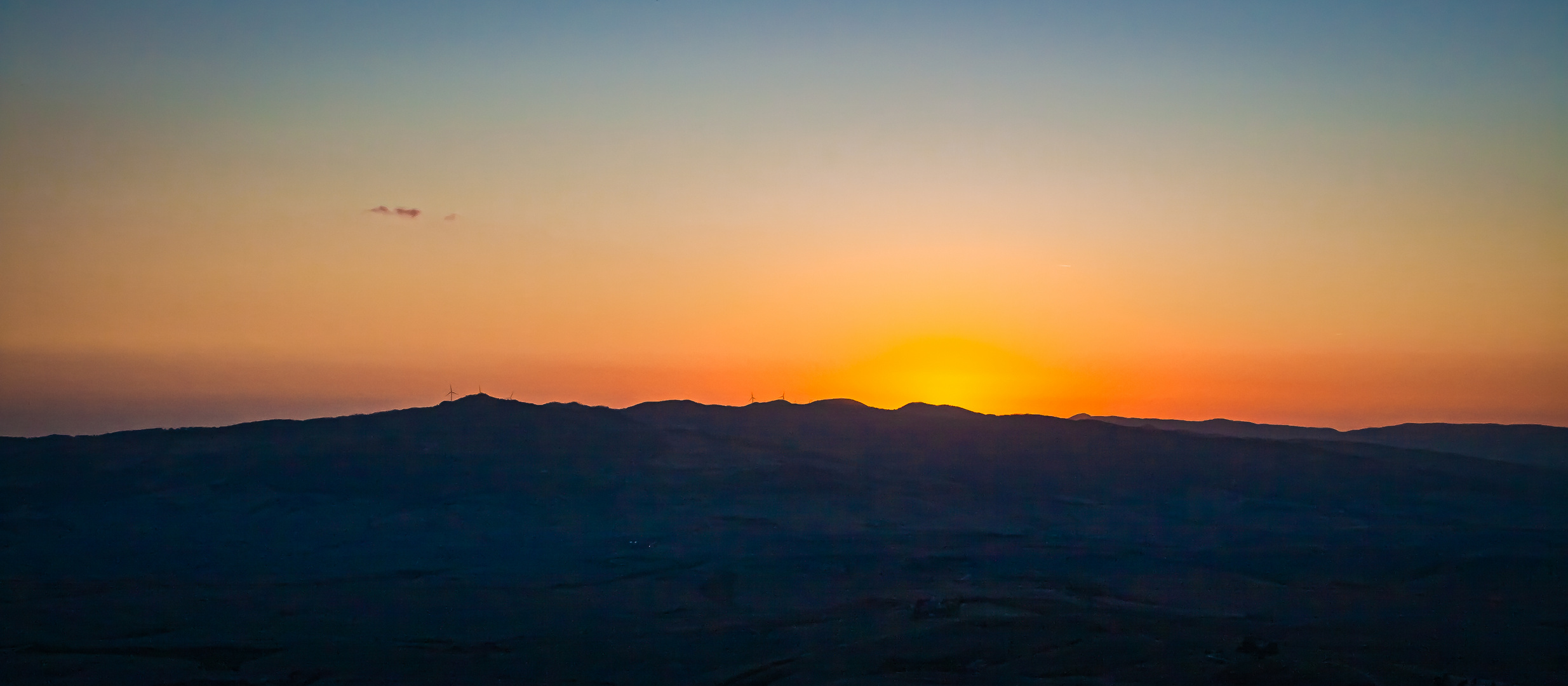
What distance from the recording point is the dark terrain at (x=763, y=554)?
2345 centimetres

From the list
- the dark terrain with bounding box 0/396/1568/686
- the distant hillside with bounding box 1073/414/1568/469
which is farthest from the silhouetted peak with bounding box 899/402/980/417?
the distant hillside with bounding box 1073/414/1568/469

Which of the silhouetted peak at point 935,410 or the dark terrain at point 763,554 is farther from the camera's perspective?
the silhouetted peak at point 935,410

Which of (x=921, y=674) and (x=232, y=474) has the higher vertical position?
(x=232, y=474)

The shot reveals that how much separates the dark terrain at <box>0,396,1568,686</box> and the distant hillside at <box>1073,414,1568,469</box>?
14212 millimetres

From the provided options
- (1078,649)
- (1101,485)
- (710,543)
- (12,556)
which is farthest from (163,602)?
(1101,485)

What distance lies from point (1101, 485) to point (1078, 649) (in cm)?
4115

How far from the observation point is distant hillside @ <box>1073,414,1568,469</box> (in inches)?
3590

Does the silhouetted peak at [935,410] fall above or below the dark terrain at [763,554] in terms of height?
above

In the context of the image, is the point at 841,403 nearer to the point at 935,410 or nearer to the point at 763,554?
the point at 935,410

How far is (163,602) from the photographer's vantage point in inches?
1220

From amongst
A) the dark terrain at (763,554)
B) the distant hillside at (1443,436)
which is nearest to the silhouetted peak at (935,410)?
the dark terrain at (763,554)

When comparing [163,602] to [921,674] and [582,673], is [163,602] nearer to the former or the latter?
[582,673]

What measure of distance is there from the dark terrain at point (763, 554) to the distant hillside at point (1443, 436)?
14.2 meters

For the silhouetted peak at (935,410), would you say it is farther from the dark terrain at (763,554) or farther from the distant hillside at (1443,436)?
the distant hillside at (1443,436)
